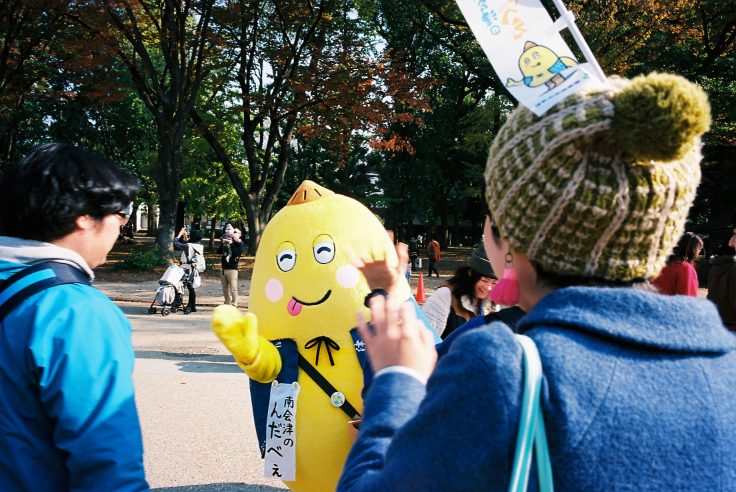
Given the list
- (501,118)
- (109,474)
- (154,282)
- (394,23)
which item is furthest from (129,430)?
(501,118)

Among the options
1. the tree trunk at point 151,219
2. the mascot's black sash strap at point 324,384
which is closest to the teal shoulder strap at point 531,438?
the mascot's black sash strap at point 324,384

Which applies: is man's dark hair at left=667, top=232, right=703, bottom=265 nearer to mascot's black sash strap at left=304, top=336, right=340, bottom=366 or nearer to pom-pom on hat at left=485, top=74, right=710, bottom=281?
mascot's black sash strap at left=304, top=336, right=340, bottom=366

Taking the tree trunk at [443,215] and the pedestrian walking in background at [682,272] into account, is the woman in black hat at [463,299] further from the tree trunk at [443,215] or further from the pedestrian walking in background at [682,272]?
the tree trunk at [443,215]

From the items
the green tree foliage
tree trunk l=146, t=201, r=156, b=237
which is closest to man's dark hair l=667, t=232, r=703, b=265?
the green tree foliage

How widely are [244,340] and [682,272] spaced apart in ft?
14.0

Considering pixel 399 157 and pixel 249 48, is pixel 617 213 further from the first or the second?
pixel 399 157

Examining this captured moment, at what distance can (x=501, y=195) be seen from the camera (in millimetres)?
1100

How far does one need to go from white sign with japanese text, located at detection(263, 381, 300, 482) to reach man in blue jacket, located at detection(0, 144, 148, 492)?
1.02 metres

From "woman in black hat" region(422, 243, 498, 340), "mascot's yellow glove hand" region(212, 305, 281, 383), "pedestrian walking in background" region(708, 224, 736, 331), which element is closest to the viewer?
"mascot's yellow glove hand" region(212, 305, 281, 383)

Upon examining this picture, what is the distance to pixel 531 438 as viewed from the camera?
32.8 inches

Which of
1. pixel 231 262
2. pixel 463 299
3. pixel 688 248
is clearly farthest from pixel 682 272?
pixel 231 262

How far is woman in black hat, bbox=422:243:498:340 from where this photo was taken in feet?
11.6

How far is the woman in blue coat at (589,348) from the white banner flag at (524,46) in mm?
85

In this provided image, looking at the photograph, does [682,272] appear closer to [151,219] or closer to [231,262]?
[231,262]
